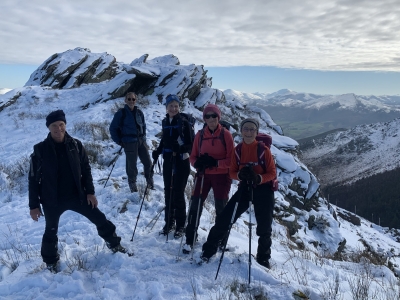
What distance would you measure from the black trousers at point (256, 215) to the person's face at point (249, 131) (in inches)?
33.0

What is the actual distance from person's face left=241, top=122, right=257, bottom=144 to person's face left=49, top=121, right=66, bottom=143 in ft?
9.63

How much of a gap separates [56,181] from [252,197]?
315 centimetres

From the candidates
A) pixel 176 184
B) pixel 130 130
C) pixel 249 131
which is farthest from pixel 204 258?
pixel 130 130

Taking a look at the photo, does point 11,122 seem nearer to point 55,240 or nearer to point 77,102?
point 77,102

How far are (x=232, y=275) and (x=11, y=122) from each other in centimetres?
1906

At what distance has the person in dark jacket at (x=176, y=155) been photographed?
5.50m

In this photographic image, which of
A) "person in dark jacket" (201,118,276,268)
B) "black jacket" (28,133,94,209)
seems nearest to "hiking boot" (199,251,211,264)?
"person in dark jacket" (201,118,276,268)

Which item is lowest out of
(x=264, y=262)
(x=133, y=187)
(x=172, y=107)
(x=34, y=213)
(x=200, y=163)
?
(x=264, y=262)

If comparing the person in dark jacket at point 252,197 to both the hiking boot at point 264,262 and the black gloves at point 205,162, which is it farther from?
the black gloves at point 205,162

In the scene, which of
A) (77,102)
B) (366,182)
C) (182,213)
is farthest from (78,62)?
(366,182)

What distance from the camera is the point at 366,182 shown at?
119 m

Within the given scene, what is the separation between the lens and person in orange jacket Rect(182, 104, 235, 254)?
4961 mm

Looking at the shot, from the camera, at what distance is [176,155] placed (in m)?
5.50

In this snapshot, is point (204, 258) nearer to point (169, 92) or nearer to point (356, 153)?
point (169, 92)
